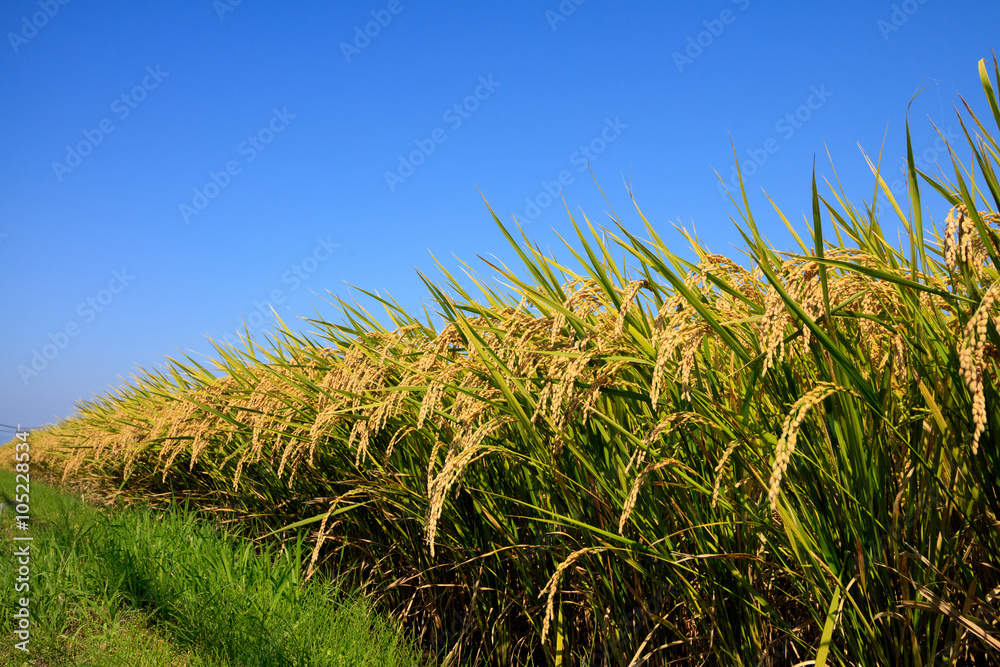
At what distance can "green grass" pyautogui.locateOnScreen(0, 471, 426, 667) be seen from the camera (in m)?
2.38

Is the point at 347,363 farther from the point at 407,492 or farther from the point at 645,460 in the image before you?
the point at 645,460

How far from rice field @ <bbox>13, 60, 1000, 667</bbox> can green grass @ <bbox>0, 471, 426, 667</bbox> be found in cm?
40

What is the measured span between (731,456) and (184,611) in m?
2.35

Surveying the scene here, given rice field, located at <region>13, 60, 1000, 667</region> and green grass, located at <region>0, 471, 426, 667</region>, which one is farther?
green grass, located at <region>0, 471, 426, 667</region>

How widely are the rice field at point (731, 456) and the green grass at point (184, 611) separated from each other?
0.40 m

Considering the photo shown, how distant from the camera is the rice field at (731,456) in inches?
52.4

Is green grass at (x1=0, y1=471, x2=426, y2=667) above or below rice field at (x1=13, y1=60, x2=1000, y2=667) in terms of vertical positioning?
below

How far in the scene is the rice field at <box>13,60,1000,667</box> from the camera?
1.33 meters

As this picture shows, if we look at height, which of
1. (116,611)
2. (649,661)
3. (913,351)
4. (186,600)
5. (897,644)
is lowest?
(116,611)

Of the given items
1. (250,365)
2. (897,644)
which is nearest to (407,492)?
(897,644)

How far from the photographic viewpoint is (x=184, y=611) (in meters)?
2.68

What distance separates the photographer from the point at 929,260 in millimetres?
1616

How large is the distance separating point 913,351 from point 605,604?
1.29m

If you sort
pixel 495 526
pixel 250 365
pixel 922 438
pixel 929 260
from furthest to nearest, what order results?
1. pixel 250 365
2. pixel 495 526
3. pixel 929 260
4. pixel 922 438
